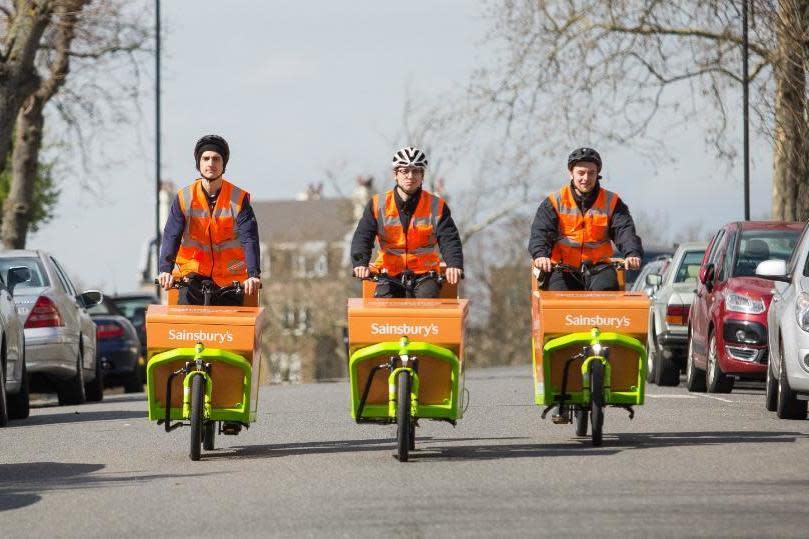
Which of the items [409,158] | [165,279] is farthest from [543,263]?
[165,279]

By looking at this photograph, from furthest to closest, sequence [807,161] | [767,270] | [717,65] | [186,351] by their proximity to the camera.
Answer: [717,65] → [807,161] → [767,270] → [186,351]

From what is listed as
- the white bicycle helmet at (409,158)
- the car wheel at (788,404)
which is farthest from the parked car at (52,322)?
the white bicycle helmet at (409,158)

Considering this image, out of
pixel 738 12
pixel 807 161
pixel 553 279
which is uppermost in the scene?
pixel 738 12

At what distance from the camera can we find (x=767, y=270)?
596 inches

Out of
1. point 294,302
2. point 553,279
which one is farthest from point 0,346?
point 294,302

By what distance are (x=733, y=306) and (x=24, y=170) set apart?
24066 mm

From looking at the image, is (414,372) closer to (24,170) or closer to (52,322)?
(52,322)

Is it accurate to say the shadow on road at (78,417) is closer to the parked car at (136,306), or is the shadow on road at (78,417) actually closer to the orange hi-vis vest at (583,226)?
the orange hi-vis vest at (583,226)

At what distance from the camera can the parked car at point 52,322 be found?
20.0m

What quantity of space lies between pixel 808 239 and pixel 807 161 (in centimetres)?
1342

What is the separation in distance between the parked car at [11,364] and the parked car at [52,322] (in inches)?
43.9

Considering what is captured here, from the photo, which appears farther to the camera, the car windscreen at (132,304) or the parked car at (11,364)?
the car windscreen at (132,304)

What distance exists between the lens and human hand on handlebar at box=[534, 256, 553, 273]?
13070 mm

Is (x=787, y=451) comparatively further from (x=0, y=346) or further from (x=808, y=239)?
(x=0, y=346)
